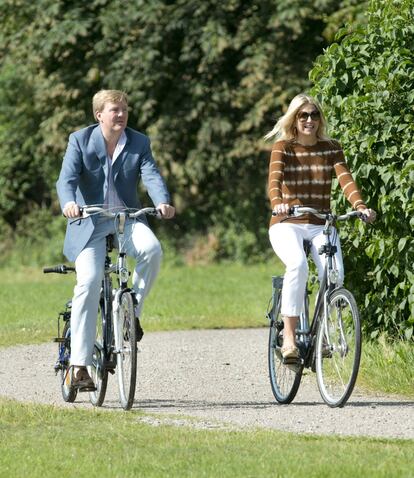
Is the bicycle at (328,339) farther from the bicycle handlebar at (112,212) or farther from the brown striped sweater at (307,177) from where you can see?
the bicycle handlebar at (112,212)

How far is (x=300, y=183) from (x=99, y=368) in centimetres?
167

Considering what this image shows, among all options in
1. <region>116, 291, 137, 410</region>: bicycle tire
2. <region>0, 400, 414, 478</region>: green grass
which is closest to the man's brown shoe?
<region>116, 291, 137, 410</region>: bicycle tire

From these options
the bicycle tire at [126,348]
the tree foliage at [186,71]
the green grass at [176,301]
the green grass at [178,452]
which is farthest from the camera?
the tree foliage at [186,71]

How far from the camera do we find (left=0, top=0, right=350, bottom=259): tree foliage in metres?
24.0

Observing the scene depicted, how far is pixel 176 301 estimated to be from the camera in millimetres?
17062

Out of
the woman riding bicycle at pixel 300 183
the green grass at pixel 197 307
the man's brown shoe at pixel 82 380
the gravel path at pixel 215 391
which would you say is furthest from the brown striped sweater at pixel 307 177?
the man's brown shoe at pixel 82 380

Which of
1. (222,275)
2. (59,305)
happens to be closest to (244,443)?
(59,305)

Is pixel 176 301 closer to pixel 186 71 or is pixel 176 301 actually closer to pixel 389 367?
pixel 389 367

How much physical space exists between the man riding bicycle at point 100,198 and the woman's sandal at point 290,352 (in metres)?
0.91

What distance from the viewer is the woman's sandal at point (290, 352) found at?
8.35 m

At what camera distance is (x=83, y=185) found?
8438 millimetres

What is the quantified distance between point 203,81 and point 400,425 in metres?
17.8

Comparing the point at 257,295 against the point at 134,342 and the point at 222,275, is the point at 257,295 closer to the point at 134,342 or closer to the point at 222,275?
the point at 222,275

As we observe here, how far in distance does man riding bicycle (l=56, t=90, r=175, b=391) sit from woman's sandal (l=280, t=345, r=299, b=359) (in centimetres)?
91
